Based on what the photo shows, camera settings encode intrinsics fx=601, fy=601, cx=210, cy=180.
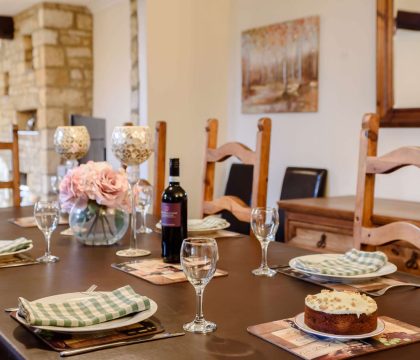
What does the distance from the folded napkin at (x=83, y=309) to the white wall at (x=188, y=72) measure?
3.08 metres

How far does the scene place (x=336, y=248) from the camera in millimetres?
2814

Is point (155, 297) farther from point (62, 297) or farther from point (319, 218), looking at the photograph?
point (319, 218)

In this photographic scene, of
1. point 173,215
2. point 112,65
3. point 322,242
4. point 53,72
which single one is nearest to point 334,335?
point 173,215

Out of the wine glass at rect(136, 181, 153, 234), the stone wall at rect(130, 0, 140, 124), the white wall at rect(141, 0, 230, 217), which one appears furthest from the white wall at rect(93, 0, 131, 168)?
the wine glass at rect(136, 181, 153, 234)

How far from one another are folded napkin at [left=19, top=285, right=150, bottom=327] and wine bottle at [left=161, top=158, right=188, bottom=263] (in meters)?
0.44

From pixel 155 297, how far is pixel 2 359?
355mm

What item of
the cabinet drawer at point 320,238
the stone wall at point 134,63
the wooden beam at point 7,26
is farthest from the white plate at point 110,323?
the wooden beam at point 7,26

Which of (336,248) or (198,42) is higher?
(198,42)

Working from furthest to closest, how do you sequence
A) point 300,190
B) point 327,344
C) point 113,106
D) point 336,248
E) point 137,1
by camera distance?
1. point 113,106
2. point 137,1
3. point 300,190
4. point 336,248
5. point 327,344

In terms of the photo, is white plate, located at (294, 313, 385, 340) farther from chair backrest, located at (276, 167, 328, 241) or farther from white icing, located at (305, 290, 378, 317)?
chair backrest, located at (276, 167, 328, 241)

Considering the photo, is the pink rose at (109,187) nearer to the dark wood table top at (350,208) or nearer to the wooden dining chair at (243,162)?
the wooden dining chair at (243,162)

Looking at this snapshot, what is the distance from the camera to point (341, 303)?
1066mm

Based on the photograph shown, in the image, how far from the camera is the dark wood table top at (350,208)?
254 cm

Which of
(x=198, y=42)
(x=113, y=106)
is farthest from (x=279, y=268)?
(x=113, y=106)
